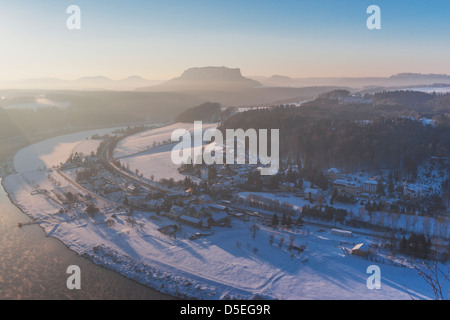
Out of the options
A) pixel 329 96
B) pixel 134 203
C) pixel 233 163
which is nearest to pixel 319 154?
pixel 233 163

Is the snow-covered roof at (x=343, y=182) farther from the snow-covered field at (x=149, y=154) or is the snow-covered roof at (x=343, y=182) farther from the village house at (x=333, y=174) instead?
the snow-covered field at (x=149, y=154)

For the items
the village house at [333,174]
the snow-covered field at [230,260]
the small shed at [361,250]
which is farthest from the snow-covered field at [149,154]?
the small shed at [361,250]

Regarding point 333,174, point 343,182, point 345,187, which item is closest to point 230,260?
point 345,187

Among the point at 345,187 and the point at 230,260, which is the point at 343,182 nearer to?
the point at 345,187

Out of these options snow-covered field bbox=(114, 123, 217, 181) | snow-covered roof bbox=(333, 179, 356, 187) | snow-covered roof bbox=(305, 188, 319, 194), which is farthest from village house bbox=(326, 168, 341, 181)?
snow-covered field bbox=(114, 123, 217, 181)

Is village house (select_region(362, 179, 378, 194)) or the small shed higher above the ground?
village house (select_region(362, 179, 378, 194))

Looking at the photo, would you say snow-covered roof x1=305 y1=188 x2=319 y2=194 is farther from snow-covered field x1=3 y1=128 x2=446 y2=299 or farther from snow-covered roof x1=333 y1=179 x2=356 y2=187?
snow-covered field x1=3 y1=128 x2=446 y2=299
